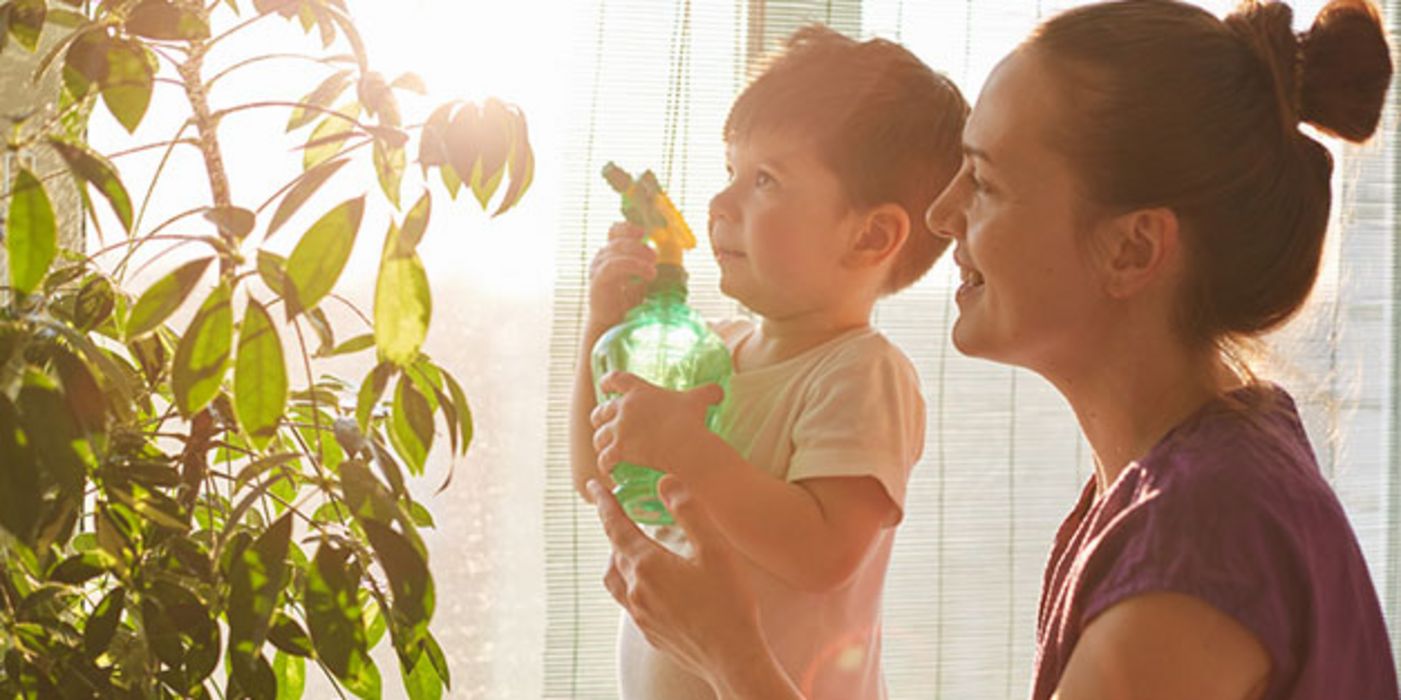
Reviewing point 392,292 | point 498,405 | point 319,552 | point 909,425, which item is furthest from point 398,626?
point 498,405

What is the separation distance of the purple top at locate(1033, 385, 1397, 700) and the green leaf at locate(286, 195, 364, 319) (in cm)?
54

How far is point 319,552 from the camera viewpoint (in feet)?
3.26

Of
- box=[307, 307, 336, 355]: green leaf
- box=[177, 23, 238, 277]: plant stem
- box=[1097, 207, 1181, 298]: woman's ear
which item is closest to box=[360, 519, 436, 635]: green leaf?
box=[307, 307, 336, 355]: green leaf

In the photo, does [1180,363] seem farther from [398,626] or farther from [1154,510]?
[398,626]

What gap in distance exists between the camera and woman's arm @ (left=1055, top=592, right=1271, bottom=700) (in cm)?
98

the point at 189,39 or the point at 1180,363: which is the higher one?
the point at 189,39

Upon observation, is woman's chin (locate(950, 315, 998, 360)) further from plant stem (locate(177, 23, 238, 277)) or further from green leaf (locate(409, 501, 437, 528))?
plant stem (locate(177, 23, 238, 277))

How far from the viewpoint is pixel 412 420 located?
1.05m

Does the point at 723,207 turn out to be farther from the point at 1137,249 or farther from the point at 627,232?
the point at 1137,249

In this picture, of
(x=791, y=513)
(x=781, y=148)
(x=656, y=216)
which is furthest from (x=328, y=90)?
(x=791, y=513)

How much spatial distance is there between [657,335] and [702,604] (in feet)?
1.02

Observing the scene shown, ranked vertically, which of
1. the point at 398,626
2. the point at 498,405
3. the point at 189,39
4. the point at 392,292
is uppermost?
the point at 189,39

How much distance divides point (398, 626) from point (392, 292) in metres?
0.29

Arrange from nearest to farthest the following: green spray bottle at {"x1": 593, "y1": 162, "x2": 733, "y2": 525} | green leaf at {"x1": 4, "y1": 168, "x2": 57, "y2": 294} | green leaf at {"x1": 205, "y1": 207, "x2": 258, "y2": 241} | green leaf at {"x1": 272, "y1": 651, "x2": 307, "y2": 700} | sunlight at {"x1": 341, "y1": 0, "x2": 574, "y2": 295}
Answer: green leaf at {"x1": 4, "y1": 168, "x2": 57, "y2": 294} → green leaf at {"x1": 205, "y1": 207, "x2": 258, "y2": 241} → green leaf at {"x1": 272, "y1": 651, "x2": 307, "y2": 700} → green spray bottle at {"x1": 593, "y1": 162, "x2": 733, "y2": 525} → sunlight at {"x1": 341, "y1": 0, "x2": 574, "y2": 295}
